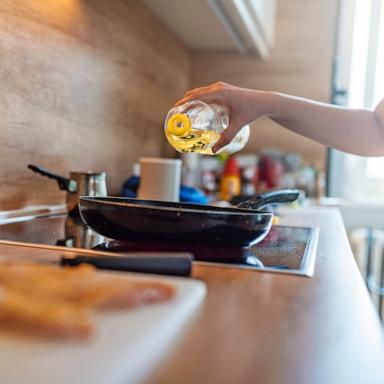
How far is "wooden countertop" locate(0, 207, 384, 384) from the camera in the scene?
0.34 metres


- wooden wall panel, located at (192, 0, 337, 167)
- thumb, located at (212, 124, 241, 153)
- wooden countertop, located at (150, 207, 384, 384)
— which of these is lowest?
wooden countertop, located at (150, 207, 384, 384)

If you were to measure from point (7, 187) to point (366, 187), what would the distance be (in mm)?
1724

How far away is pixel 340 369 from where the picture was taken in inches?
13.8

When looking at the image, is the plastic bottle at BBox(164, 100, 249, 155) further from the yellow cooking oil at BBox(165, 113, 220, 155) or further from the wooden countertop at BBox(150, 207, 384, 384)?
the wooden countertop at BBox(150, 207, 384, 384)

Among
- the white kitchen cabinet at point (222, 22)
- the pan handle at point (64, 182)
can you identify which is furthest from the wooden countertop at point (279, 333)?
the white kitchen cabinet at point (222, 22)

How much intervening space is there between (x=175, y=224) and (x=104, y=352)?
0.35m

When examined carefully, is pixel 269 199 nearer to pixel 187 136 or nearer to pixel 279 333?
pixel 187 136

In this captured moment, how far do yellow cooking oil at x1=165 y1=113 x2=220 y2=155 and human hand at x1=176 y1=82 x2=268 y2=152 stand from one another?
0.02 meters

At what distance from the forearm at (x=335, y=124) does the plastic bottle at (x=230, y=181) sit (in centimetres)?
64

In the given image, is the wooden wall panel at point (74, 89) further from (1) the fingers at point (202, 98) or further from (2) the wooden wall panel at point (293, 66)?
(2) the wooden wall panel at point (293, 66)

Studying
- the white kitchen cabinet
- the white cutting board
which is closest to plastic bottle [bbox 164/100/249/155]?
the white cutting board

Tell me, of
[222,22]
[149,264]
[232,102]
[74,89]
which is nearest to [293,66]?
[222,22]

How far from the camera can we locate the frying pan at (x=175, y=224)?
66 cm

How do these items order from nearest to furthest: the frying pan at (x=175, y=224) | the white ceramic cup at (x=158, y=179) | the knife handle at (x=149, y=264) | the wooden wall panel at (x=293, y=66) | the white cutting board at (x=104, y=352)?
the white cutting board at (x=104, y=352)
the knife handle at (x=149, y=264)
the frying pan at (x=175, y=224)
the white ceramic cup at (x=158, y=179)
the wooden wall panel at (x=293, y=66)
